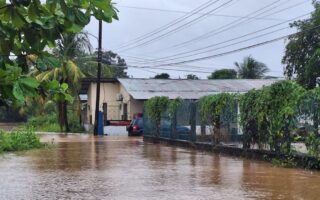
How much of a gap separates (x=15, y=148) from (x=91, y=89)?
24531 millimetres

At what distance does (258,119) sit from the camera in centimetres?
1738

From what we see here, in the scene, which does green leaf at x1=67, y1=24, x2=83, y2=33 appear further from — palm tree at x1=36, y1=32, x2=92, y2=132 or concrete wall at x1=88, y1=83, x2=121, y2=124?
concrete wall at x1=88, y1=83, x2=121, y2=124

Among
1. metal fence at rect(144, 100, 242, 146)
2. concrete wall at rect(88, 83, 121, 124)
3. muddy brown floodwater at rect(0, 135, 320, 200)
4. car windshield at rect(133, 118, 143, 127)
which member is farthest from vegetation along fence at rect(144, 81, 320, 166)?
concrete wall at rect(88, 83, 121, 124)

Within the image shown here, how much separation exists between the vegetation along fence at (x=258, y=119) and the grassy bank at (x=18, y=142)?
667cm

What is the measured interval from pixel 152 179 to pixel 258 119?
6.19 meters

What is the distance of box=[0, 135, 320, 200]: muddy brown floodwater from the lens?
397 inches

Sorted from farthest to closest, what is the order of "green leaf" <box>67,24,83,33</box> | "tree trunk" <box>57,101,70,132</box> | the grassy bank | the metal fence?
"tree trunk" <box>57,101,70,132</box> < the grassy bank < the metal fence < "green leaf" <box>67,24,83,33</box>

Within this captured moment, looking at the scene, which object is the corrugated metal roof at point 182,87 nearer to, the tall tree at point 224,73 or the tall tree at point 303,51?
the tall tree at point 303,51

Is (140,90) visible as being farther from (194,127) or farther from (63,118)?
(194,127)

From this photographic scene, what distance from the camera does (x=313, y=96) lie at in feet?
47.9

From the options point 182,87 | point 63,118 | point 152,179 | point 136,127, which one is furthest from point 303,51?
point 152,179

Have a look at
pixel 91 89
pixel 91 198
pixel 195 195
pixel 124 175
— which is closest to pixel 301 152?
pixel 124 175

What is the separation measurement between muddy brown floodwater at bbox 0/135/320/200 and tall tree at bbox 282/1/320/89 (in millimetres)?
24429

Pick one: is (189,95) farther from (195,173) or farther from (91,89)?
(195,173)
